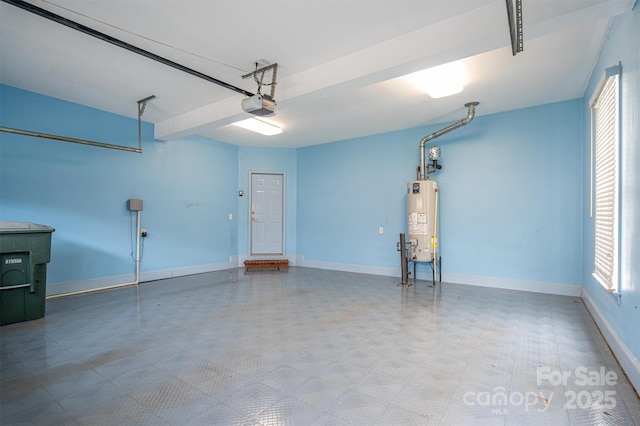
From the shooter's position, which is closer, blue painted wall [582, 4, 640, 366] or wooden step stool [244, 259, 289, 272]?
blue painted wall [582, 4, 640, 366]

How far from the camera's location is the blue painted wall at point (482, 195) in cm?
464

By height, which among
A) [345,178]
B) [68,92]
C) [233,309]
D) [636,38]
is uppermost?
[68,92]

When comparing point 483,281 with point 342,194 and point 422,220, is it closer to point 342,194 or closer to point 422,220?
point 422,220

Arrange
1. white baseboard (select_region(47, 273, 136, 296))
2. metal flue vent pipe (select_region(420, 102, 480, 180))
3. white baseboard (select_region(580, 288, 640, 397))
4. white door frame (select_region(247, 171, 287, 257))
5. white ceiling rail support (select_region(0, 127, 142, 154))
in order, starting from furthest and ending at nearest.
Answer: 1. white door frame (select_region(247, 171, 287, 257))
2. metal flue vent pipe (select_region(420, 102, 480, 180))
3. white baseboard (select_region(47, 273, 136, 296))
4. white ceiling rail support (select_region(0, 127, 142, 154))
5. white baseboard (select_region(580, 288, 640, 397))

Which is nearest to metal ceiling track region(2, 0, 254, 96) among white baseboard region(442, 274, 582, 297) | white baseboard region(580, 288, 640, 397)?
white baseboard region(580, 288, 640, 397)

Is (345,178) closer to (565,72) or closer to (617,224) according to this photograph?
(565,72)

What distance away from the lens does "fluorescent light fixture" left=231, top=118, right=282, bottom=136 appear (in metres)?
5.46

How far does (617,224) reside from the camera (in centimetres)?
259

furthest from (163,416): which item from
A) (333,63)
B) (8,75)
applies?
(8,75)

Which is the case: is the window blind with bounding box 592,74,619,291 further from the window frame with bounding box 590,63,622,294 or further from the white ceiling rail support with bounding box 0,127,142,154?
the white ceiling rail support with bounding box 0,127,142,154

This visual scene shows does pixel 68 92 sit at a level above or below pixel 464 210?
above

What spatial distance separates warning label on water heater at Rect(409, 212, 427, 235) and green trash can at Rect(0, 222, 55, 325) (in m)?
5.09

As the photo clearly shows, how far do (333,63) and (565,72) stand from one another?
276cm

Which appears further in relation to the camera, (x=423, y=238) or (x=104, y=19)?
(x=423, y=238)
